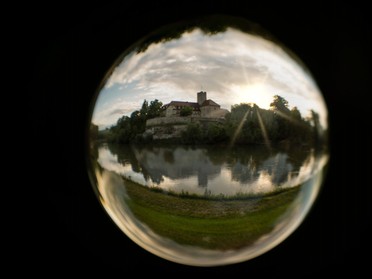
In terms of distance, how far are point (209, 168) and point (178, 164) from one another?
22cm

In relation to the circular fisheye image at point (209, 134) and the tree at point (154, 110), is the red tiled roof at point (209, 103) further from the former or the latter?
the tree at point (154, 110)

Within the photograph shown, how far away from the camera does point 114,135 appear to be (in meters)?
3.27

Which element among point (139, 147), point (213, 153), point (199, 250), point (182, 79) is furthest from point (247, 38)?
point (199, 250)

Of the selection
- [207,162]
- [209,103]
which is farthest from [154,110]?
[207,162]

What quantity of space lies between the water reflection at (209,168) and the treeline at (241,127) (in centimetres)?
7

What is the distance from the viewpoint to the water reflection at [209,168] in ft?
9.97

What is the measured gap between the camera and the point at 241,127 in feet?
10.1

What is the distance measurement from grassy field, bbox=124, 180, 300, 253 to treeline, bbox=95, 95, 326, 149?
41 centimetres

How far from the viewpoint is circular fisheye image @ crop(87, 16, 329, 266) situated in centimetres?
304

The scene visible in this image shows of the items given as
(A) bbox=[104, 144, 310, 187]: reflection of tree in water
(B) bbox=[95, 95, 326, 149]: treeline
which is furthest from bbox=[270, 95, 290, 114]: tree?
(A) bbox=[104, 144, 310, 187]: reflection of tree in water

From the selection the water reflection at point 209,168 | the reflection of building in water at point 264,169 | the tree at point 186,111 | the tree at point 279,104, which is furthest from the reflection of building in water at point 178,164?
the tree at point 279,104

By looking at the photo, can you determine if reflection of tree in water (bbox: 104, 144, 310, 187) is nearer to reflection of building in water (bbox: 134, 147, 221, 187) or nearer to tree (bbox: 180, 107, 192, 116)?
reflection of building in water (bbox: 134, 147, 221, 187)

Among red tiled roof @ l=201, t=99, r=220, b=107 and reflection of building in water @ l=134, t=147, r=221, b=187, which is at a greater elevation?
red tiled roof @ l=201, t=99, r=220, b=107

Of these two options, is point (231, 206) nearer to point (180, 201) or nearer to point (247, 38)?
point (180, 201)
